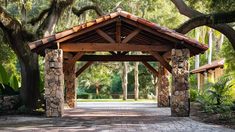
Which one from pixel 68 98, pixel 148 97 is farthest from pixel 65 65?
pixel 148 97

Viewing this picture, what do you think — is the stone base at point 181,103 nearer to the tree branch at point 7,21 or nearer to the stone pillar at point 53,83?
the stone pillar at point 53,83

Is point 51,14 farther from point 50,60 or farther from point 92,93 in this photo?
point 92,93

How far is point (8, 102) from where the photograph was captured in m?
16.4

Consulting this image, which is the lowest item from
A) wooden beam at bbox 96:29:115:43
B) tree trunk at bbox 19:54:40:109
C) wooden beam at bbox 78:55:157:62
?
tree trunk at bbox 19:54:40:109

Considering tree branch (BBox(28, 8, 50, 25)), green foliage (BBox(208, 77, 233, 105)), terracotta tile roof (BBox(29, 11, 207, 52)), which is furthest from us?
tree branch (BBox(28, 8, 50, 25))

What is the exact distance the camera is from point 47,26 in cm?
1772

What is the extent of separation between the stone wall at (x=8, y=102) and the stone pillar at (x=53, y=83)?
252 cm

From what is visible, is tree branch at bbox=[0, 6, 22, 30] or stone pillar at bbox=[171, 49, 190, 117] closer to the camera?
stone pillar at bbox=[171, 49, 190, 117]

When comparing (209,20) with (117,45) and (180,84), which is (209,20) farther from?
(117,45)

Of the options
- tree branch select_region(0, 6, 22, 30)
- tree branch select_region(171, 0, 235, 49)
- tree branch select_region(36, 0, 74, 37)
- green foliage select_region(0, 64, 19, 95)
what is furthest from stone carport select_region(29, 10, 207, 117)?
Answer: green foliage select_region(0, 64, 19, 95)

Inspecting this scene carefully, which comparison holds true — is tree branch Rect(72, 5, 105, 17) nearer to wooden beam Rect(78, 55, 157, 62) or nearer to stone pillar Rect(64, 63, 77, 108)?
wooden beam Rect(78, 55, 157, 62)

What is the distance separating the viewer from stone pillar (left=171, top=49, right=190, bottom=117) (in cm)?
1481

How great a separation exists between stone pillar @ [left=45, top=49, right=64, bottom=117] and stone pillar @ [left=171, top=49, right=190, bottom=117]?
4.21m

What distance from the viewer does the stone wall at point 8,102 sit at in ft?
53.1
